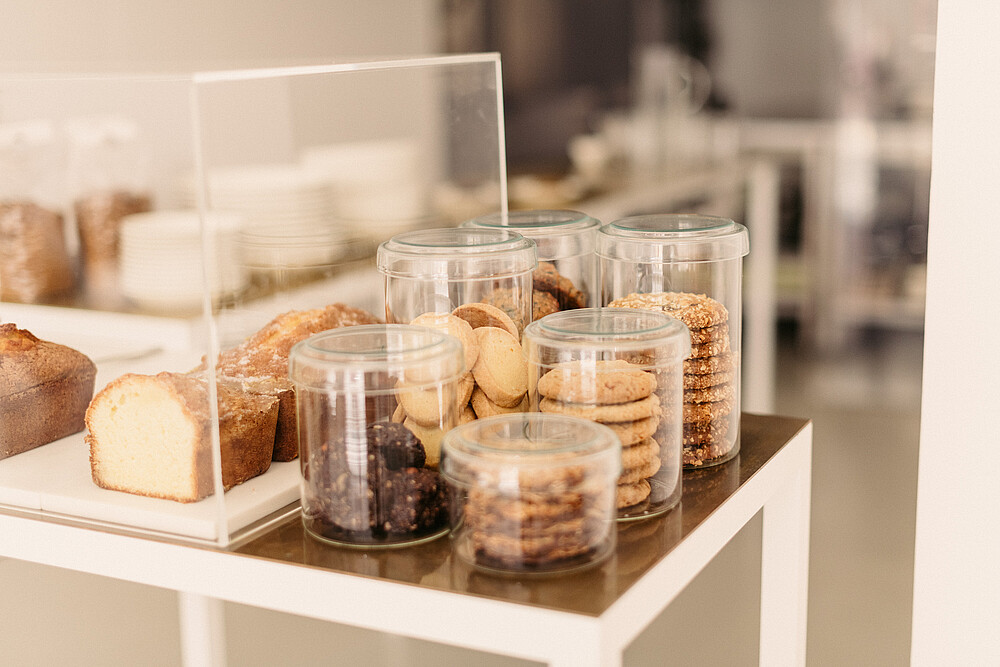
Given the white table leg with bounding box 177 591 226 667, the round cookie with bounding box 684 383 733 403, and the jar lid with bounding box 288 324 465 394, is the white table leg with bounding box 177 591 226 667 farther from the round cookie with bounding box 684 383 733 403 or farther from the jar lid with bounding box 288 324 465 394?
the round cookie with bounding box 684 383 733 403

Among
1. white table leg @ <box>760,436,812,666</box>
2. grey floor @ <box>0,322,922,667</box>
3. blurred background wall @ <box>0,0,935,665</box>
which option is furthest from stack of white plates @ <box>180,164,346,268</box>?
blurred background wall @ <box>0,0,935,665</box>

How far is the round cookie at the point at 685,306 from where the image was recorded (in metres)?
0.93

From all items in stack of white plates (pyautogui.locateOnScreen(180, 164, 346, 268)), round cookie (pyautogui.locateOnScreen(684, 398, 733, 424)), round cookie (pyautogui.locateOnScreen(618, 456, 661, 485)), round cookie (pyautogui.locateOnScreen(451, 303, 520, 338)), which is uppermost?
stack of white plates (pyautogui.locateOnScreen(180, 164, 346, 268))

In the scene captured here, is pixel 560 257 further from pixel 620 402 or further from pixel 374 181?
pixel 620 402

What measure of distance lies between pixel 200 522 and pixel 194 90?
330 mm

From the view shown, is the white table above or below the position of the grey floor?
above

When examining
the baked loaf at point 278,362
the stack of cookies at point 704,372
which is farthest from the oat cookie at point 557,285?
the baked loaf at point 278,362

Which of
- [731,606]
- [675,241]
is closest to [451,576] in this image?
[675,241]

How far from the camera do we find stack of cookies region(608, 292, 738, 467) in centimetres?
93

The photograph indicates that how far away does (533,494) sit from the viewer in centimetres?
71

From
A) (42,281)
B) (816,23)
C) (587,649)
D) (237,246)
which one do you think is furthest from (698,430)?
(816,23)

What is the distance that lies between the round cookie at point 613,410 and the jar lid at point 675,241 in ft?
0.66

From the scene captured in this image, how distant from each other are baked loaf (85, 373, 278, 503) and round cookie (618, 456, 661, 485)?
31 centimetres

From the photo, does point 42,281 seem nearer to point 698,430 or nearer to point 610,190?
point 698,430
